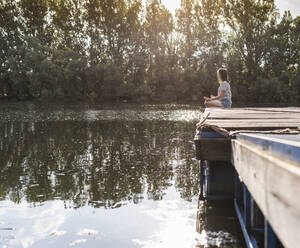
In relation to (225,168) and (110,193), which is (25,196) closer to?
(110,193)

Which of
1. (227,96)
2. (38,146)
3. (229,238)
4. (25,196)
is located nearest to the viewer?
(229,238)

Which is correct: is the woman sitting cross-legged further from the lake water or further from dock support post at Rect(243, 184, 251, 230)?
dock support post at Rect(243, 184, 251, 230)

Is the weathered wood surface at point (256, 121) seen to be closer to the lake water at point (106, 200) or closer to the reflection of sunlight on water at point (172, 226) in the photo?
the lake water at point (106, 200)

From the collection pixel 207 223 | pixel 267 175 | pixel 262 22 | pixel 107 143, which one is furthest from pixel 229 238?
pixel 262 22

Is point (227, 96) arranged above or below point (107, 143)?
above

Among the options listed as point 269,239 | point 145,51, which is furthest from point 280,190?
point 145,51

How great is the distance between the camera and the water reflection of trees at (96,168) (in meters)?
5.88

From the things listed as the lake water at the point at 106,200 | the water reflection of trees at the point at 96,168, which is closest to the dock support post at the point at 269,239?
the lake water at the point at 106,200

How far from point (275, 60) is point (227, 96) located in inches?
1536

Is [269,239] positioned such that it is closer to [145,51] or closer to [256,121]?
[256,121]

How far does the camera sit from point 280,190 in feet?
3.19

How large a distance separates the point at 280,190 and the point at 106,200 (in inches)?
190

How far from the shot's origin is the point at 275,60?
45094mm

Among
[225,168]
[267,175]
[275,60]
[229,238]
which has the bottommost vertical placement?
[229,238]
